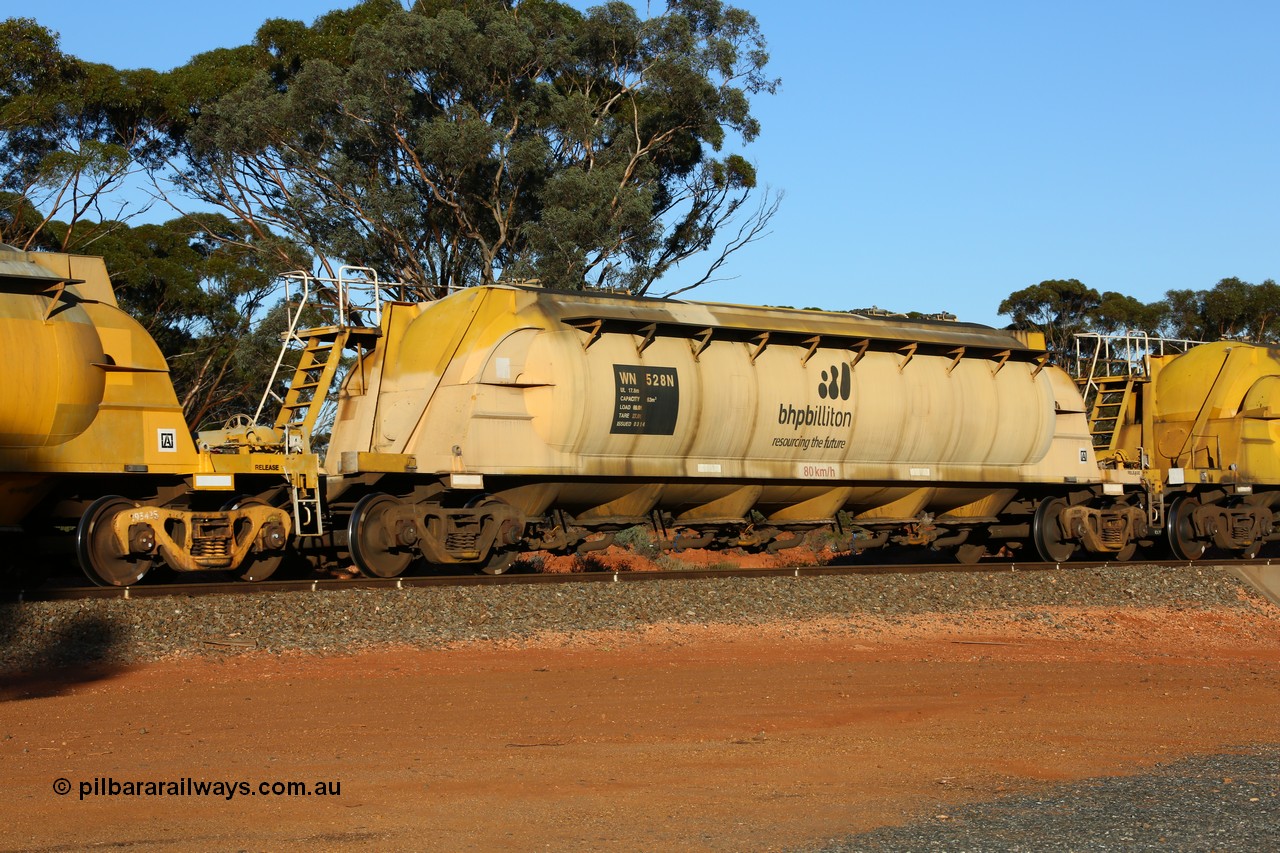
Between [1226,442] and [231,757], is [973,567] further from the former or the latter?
[231,757]

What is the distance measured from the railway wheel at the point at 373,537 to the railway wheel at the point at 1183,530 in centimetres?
1397

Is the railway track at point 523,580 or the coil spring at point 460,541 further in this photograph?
the coil spring at point 460,541

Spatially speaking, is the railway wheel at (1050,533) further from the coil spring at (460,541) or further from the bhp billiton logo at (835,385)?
the coil spring at (460,541)

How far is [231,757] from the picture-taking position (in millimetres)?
8164

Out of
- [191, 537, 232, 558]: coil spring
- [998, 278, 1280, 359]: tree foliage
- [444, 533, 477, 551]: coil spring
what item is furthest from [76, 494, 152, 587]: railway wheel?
[998, 278, 1280, 359]: tree foliage

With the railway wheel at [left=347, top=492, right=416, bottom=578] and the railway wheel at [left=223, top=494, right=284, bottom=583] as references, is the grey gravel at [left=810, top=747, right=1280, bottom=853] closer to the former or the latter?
the railway wheel at [left=347, top=492, right=416, bottom=578]

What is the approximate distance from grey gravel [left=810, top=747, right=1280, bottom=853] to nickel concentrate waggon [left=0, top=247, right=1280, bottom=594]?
372 inches

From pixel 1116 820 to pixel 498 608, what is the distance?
841 centimetres

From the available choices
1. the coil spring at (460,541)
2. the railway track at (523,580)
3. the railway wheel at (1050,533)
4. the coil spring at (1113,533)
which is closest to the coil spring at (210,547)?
the railway track at (523,580)

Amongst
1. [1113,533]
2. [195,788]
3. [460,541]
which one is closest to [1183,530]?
[1113,533]

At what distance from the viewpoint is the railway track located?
13.4 m

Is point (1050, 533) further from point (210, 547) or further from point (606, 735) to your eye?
point (606, 735)

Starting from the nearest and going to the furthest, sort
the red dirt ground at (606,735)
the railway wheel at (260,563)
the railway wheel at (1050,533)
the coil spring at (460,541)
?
the red dirt ground at (606,735) < the railway wheel at (260,563) < the coil spring at (460,541) < the railway wheel at (1050,533)

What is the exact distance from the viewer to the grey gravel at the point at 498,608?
479 inches
